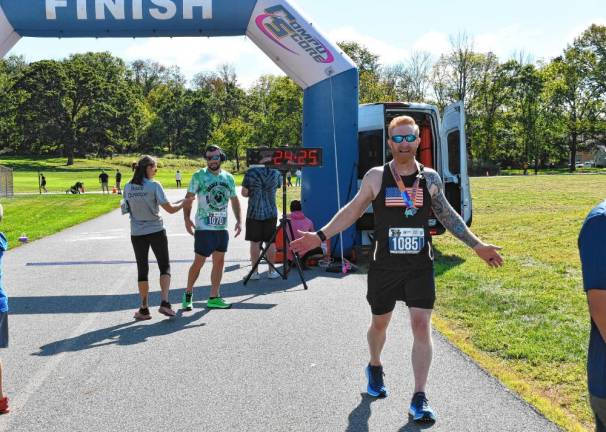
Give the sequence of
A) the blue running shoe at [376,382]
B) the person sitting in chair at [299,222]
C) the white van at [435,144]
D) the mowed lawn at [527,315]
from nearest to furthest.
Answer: the blue running shoe at [376,382]
the mowed lawn at [527,315]
the person sitting in chair at [299,222]
the white van at [435,144]

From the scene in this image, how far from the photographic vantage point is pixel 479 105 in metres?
72.6

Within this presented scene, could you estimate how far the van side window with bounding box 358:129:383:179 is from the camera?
1089 centimetres

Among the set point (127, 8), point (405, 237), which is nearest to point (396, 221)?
point (405, 237)

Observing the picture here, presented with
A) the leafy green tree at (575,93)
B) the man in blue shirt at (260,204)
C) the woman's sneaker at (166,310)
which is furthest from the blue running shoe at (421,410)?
the leafy green tree at (575,93)

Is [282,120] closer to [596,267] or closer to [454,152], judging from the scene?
[454,152]

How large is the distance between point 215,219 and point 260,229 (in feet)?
7.08

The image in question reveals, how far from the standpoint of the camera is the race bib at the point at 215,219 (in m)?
7.17

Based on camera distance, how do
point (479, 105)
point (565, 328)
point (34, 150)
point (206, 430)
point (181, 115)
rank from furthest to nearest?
A: point (181, 115) < point (34, 150) < point (479, 105) < point (565, 328) < point (206, 430)

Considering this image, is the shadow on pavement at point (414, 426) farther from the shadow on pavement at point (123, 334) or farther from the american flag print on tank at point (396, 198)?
the shadow on pavement at point (123, 334)

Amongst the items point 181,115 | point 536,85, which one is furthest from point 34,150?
point 536,85

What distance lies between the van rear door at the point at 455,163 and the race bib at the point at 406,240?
7.13 meters

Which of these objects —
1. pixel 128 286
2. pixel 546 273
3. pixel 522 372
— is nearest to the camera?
pixel 522 372

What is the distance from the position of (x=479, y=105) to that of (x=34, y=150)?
60345 mm

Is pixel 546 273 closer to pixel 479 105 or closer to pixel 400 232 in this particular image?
pixel 400 232
